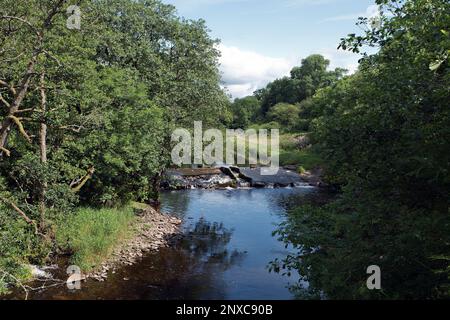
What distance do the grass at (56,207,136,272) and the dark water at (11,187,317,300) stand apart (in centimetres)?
133

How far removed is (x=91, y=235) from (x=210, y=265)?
5690mm

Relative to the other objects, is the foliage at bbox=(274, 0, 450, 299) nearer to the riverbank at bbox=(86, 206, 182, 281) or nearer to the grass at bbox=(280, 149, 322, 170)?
the riverbank at bbox=(86, 206, 182, 281)

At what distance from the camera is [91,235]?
19500mm

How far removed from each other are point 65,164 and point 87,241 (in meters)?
3.64

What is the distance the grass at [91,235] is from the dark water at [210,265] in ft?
Result: 4.36

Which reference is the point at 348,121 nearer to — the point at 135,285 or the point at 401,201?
the point at 401,201

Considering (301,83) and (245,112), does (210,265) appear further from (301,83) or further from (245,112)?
(301,83)

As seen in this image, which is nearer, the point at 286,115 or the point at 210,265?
the point at 210,265

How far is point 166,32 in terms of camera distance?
29.4m

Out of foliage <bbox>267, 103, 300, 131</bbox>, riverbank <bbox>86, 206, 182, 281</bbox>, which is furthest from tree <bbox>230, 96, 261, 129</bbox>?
riverbank <bbox>86, 206, 182, 281</bbox>

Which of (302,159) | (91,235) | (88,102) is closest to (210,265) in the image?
(91,235)

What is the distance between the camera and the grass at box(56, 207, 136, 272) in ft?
58.5

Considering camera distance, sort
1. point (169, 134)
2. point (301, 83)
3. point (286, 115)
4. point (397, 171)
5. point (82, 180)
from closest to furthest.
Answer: point (397, 171)
point (82, 180)
point (169, 134)
point (286, 115)
point (301, 83)

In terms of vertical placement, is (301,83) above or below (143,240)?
above
